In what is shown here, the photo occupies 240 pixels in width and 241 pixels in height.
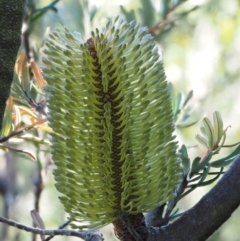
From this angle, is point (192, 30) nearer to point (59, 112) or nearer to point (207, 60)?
point (207, 60)

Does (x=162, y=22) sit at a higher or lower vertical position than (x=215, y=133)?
higher

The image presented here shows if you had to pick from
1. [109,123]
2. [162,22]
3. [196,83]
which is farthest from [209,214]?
[196,83]

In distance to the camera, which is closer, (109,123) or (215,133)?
(109,123)

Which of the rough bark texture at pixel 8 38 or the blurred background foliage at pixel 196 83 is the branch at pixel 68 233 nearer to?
the rough bark texture at pixel 8 38

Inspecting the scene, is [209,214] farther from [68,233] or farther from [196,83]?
[196,83]

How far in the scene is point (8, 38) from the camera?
0.33 m

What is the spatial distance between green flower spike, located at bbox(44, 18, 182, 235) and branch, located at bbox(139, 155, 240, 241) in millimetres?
22

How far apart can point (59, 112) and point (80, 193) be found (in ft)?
0.19

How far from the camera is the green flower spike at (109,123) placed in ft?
1.22

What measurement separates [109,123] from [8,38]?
88 mm

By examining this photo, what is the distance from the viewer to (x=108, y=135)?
1.21ft

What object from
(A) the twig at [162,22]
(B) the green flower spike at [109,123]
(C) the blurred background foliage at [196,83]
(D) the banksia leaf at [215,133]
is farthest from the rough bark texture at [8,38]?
(C) the blurred background foliage at [196,83]

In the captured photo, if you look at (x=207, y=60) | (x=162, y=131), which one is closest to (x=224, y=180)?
(x=162, y=131)

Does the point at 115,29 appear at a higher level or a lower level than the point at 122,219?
higher
